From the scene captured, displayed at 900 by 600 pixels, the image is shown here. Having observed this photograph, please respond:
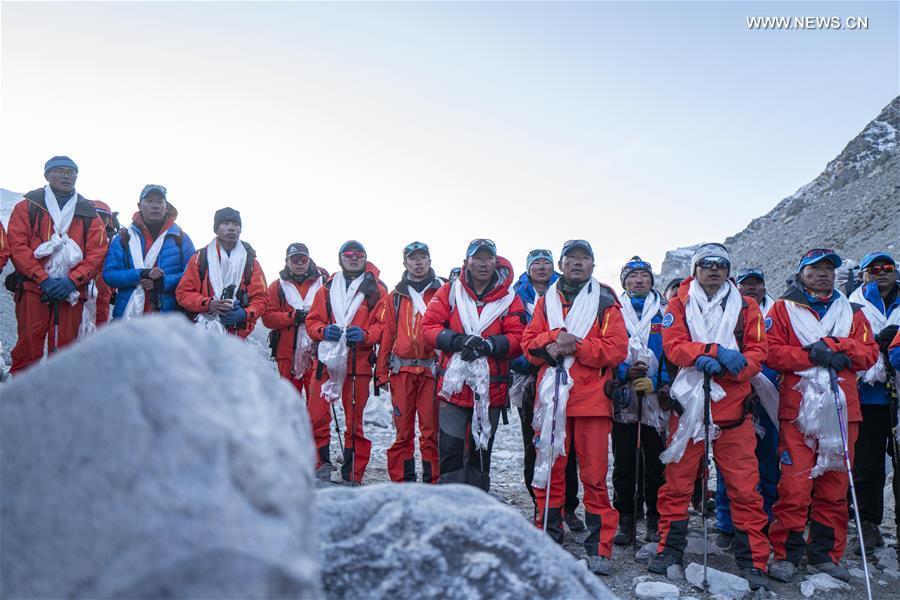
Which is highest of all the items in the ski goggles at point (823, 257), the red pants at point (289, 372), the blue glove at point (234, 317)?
the ski goggles at point (823, 257)

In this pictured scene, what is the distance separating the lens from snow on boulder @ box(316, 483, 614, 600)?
2.15m

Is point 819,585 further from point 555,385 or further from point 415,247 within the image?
point 415,247

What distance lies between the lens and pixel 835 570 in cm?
602

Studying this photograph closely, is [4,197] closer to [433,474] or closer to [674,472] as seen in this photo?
[433,474]

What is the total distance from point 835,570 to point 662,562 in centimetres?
174

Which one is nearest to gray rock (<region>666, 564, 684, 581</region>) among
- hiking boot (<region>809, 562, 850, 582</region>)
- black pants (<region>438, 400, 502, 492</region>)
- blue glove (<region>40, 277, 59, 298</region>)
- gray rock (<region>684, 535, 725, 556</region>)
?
gray rock (<region>684, 535, 725, 556</region>)

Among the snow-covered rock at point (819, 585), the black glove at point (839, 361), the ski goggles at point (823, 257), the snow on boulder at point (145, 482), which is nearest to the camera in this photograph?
the snow on boulder at point (145, 482)

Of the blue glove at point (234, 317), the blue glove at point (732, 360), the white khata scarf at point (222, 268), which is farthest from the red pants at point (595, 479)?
the white khata scarf at point (222, 268)

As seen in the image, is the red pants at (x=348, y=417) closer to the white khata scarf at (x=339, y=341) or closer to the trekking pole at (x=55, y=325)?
the white khata scarf at (x=339, y=341)

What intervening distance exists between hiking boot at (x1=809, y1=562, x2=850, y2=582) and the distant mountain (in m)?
20.4

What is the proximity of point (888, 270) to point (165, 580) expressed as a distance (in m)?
8.31

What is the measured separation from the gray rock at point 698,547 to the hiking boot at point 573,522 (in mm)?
1165

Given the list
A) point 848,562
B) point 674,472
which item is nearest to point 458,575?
point 674,472

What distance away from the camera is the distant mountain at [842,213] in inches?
1093
